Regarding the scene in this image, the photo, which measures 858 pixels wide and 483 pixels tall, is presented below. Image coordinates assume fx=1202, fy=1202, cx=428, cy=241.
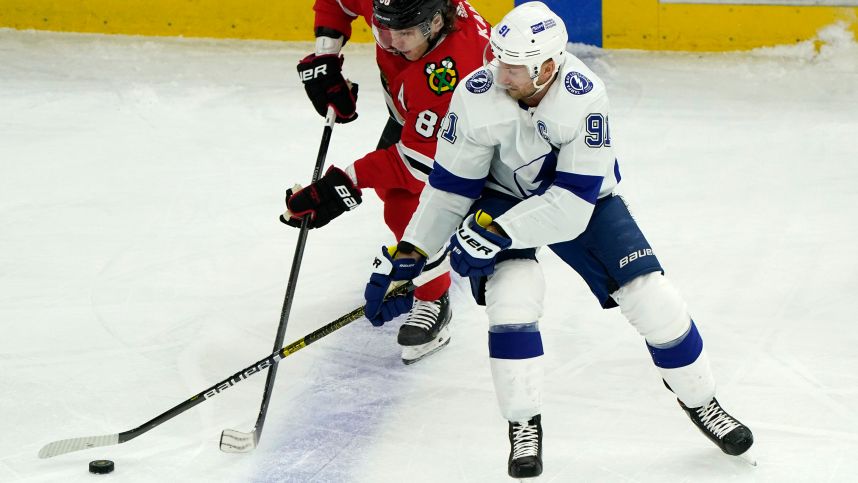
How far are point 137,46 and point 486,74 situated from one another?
3342 millimetres

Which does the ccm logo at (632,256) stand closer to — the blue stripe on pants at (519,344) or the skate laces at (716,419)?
the blue stripe on pants at (519,344)

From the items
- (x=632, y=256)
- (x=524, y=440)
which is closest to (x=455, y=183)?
(x=632, y=256)

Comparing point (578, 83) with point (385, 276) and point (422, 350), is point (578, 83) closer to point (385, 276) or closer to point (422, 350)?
point (385, 276)

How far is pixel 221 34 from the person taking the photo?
223 inches

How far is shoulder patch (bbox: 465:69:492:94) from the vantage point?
262cm

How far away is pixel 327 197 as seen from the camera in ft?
10.3

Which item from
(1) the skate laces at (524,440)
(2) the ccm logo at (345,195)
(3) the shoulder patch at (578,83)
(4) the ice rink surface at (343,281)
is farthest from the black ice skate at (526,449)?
(2) the ccm logo at (345,195)

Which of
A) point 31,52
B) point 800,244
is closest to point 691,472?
point 800,244

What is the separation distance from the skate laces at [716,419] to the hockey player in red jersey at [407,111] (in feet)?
2.42

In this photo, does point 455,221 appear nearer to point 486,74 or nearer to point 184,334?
point 486,74

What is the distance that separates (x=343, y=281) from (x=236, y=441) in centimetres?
104

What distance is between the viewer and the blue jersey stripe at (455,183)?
8.91 feet

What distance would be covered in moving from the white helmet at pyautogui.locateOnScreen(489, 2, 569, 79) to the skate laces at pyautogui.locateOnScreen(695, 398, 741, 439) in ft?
2.79

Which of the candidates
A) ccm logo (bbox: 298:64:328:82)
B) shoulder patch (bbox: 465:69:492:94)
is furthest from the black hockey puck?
ccm logo (bbox: 298:64:328:82)
